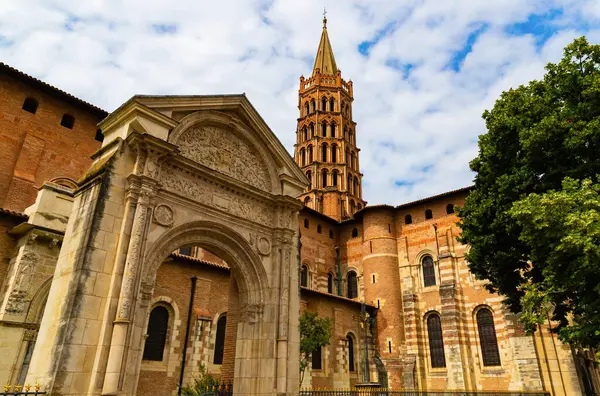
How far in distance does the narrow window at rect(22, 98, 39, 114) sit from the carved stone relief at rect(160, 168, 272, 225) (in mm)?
13947

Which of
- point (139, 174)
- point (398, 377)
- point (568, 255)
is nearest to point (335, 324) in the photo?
point (398, 377)

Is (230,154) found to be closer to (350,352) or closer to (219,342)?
(219,342)

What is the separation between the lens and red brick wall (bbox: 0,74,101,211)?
64.3 feet

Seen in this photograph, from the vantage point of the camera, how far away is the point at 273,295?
43.4 ft

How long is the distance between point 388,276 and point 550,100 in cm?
2125

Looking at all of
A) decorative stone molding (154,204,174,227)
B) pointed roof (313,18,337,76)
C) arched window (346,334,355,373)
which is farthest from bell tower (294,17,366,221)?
decorative stone molding (154,204,174,227)

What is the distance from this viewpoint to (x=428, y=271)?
33.0 m

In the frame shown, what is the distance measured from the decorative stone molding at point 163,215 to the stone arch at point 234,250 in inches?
11.9

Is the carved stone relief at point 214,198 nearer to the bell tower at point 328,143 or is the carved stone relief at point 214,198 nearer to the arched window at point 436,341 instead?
the arched window at point 436,341

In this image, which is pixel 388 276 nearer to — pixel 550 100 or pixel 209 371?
pixel 209 371

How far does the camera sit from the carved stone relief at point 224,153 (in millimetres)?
12477

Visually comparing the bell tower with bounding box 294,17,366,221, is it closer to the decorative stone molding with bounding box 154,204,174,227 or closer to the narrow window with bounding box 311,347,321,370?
the narrow window with bounding box 311,347,321,370

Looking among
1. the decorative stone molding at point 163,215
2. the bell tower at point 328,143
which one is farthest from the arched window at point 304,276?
the decorative stone molding at point 163,215

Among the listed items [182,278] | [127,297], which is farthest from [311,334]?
[127,297]
